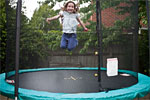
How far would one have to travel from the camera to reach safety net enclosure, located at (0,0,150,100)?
1585 millimetres

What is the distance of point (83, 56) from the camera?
283 cm

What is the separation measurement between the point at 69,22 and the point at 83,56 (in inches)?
35.5

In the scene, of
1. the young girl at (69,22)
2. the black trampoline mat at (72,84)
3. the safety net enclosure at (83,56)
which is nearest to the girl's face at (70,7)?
the young girl at (69,22)

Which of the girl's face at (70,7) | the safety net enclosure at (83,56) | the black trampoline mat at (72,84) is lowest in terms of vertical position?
the black trampoline mat at (72,84)

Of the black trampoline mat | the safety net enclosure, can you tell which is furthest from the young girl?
the black trampoline mat

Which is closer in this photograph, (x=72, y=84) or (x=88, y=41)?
(x=72, y=84)

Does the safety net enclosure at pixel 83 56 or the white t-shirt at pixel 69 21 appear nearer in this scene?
the safety net enclosure at pixel 83 56

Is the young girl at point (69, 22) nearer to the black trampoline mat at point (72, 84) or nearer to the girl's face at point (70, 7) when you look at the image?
the girl's face at point (70, 7)

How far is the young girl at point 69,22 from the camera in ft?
6.54

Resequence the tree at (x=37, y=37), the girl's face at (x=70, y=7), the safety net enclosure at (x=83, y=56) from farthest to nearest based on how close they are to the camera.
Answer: the tree at (x=37, y=37) → the girl's face at (x=70, y=7) → the safety net enclosure at (x=83, y=56)

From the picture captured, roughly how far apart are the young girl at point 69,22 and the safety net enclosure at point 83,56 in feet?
0.73

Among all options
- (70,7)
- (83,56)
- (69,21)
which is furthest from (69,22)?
(83,56)

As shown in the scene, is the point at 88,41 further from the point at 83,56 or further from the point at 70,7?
the point at 70,7

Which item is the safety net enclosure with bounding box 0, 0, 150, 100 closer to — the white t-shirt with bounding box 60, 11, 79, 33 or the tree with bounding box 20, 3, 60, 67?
the tree with bounding box 20, 3, 60, 67
